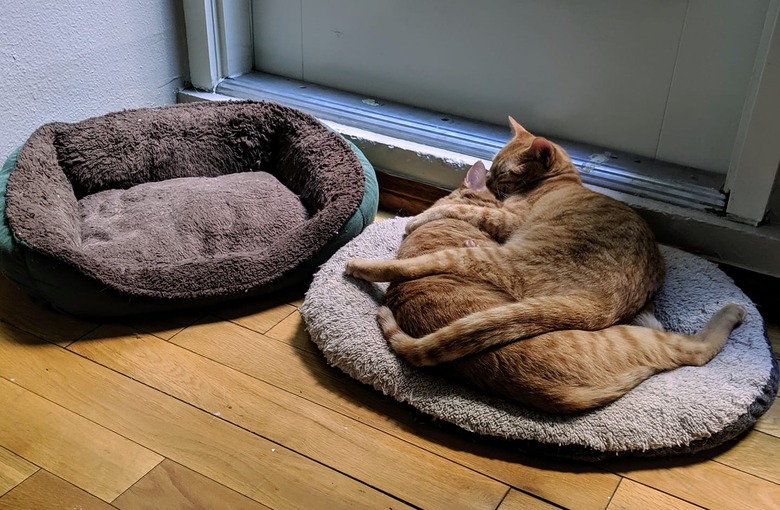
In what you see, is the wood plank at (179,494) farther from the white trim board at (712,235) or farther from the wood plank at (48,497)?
the white trim board at (712,235)

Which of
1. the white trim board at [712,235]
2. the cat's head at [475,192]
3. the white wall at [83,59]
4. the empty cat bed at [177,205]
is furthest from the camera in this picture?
the white wall at [83,59]

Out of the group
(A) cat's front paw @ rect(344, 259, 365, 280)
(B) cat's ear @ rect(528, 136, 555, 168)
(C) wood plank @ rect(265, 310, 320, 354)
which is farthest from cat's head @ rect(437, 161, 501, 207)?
(C) wood plank @ rect(265, 310, 320, 354)

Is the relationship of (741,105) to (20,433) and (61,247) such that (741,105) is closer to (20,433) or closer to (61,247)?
(61,247)

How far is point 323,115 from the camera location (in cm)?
244

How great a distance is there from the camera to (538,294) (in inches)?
62.3

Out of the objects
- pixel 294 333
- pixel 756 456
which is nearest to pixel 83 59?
pixel 294 333

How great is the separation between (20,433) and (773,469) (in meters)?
1.40

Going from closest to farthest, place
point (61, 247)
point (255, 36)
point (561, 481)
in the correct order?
point (561, 481) < point (61, 247) < point (255, 36)

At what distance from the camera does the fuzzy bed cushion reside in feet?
4.65

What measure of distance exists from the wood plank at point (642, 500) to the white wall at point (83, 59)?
1746 millimetres

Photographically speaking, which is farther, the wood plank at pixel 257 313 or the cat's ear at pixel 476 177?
the cat's ear at pixel 476 177

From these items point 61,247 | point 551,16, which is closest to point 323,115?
point 551,16

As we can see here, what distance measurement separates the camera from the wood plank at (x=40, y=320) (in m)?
1.75

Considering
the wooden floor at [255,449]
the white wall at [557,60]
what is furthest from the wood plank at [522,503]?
the white wall at [557,60]
